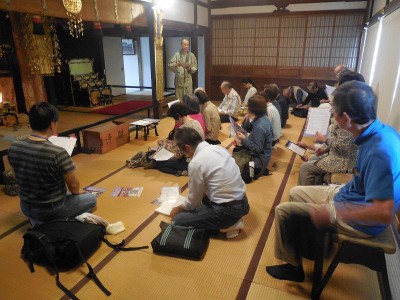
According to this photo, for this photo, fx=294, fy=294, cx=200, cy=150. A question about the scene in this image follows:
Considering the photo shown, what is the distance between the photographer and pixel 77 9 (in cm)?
429

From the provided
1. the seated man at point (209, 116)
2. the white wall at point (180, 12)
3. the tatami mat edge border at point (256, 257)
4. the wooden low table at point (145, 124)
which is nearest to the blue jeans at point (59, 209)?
the tatami mat edge border at point (256, 257)

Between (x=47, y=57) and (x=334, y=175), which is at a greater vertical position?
(x=47, y=57)

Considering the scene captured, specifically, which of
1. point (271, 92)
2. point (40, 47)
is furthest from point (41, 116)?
point (40, 47)

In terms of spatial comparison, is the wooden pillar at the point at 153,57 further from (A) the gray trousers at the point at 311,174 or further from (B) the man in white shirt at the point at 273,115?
(A) the gray trousers at the point at 311,174

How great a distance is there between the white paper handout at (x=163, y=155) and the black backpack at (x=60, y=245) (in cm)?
166

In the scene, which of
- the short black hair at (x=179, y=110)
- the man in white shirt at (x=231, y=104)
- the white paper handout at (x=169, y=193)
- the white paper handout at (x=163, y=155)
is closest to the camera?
the white paper handout at (x=169, y=193)

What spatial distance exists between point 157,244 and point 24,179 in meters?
1.11

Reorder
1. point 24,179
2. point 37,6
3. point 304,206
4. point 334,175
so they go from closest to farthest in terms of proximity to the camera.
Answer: point 304,206 < point 24,179 < point 334,175 < point 37,6

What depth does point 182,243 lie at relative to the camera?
7.27 feet

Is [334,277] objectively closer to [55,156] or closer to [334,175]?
[334,175]

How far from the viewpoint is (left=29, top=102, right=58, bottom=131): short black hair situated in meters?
2.13

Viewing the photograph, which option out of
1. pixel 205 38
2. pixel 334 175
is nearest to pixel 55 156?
pixel 334 175

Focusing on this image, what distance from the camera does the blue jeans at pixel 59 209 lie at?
2322 millimetres

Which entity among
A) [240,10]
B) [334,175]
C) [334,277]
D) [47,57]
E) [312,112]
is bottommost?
[334,277]
